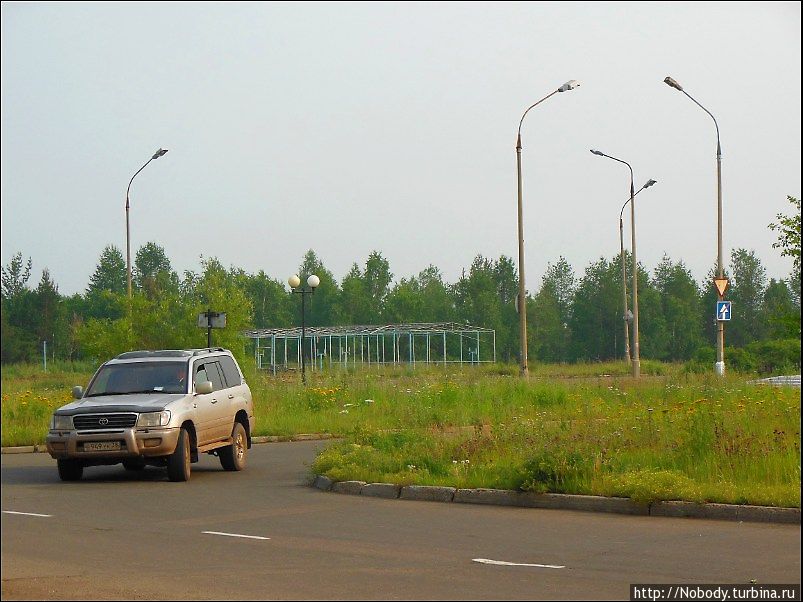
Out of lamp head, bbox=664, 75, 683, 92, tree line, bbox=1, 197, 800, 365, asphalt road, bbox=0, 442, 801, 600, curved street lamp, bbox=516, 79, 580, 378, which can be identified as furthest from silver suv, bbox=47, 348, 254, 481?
tree line, bbox=1, 197, 800, 365

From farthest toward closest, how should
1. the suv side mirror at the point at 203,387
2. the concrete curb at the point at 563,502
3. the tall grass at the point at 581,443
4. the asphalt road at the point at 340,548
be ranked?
the suv side mirror at the point at 203,387, the tall grass at the point at 581,443, the concrete curb at the point at 563,502, the asphalt road at the point at 340,548

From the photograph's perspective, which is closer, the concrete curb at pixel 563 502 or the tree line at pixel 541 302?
the concrete curb at pixel 563 502

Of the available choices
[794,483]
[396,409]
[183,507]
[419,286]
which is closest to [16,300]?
[183,507]

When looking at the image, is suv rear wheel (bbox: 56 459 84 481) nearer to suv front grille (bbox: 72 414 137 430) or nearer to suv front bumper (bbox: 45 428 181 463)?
suv front bumper (bbox: 45 428 181 463)

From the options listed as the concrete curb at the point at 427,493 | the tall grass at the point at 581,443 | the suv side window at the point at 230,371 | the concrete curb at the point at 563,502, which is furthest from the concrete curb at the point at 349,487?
the suv side window at the point at 230,371

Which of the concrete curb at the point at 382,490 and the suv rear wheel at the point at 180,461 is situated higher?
the suv rear wheel at the point at 180,461

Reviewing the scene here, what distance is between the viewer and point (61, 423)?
16938 millimetres

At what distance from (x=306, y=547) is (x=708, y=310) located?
318 feet

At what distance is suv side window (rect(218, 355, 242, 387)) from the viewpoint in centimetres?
2017

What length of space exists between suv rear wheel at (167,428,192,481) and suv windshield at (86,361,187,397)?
103 centimetres

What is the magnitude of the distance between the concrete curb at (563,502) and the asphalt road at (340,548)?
0.86 feet

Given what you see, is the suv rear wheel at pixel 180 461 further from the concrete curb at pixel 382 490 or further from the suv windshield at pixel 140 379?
the concrete curb at pixel 382 490

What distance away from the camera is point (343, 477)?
16297 mm

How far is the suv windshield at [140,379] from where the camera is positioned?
59.7 ft
